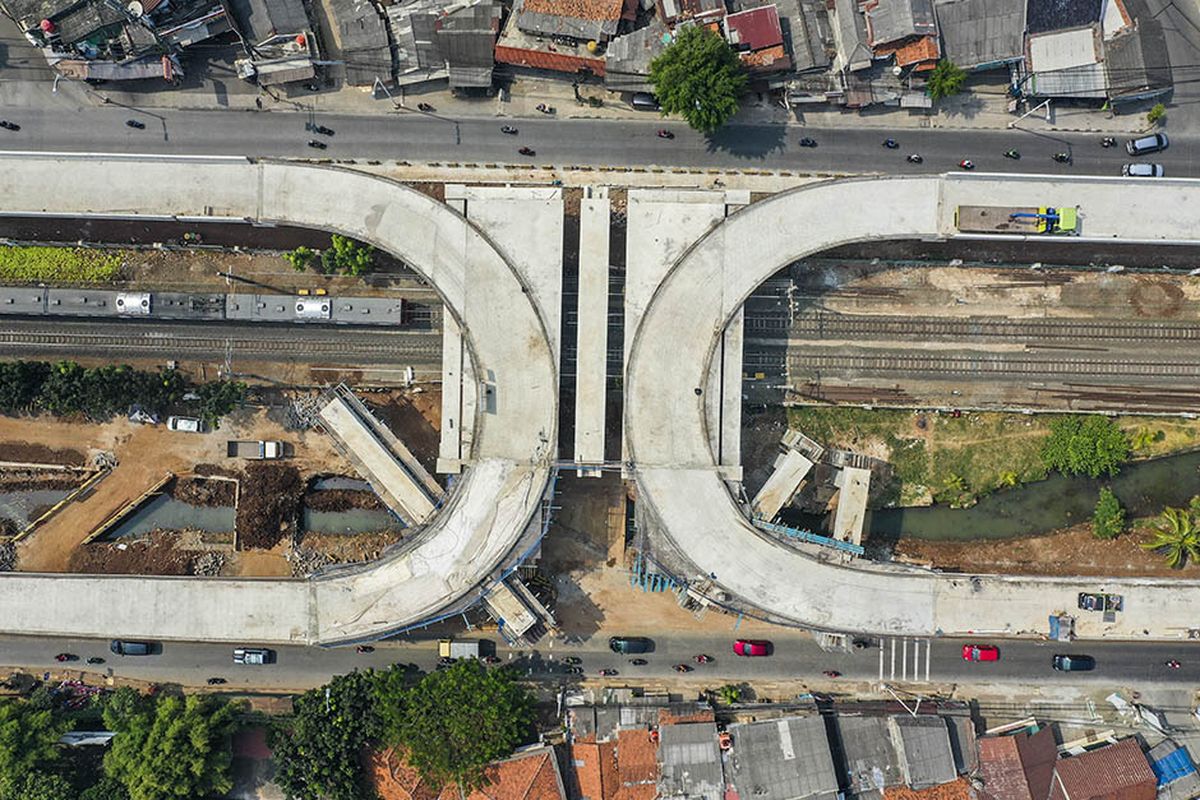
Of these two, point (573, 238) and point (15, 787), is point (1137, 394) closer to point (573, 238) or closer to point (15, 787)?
point (573, 238)

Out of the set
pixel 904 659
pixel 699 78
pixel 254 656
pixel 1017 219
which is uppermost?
pixel 699 78

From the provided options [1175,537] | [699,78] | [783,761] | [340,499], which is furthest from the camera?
[340,499]

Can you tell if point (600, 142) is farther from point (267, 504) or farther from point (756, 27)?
point (267, 504)

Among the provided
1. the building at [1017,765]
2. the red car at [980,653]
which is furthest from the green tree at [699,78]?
the building at [1017,765]

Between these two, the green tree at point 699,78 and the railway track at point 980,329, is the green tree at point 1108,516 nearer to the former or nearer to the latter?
the railway track at point 980,329

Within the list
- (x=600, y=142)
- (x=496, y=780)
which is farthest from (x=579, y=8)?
(x=496, y=780)

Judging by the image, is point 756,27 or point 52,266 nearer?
point 756,27

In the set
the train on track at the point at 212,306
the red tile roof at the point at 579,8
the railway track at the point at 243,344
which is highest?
the red tile roof at the point at 579,8

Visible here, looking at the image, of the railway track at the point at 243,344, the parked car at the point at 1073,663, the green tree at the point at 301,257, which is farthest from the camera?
the railway track at the point at 243,344
